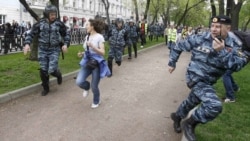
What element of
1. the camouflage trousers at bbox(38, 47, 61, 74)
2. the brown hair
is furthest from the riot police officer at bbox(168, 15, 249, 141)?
the camouflage trousers at bbox(38, 47, 61, 74)

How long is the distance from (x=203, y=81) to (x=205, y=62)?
247 mm

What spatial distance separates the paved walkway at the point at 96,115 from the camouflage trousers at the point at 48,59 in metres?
0.61

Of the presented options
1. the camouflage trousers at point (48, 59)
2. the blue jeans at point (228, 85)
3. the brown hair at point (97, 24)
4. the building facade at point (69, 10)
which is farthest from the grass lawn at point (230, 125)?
the building facade at point (69, 10)

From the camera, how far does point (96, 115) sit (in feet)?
19.4

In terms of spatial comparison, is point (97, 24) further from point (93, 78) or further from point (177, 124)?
point (177, 124)

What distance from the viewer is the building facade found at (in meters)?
36.4

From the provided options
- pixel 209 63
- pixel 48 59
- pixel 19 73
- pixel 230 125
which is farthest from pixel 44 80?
pixel 209 63

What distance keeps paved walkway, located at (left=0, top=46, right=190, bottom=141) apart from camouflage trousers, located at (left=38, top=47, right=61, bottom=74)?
607mm

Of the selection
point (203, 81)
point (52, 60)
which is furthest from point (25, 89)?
point (203, 81)

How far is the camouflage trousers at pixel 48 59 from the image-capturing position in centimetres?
701

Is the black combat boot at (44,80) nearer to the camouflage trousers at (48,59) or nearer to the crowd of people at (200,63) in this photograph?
the camouflage trousers at (48,59)

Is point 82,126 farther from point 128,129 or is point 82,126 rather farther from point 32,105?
point 32,105

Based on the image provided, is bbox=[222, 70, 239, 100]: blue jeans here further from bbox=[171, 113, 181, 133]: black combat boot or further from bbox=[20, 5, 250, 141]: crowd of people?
bbox=[171, 113, 181, 133]: black combat boot

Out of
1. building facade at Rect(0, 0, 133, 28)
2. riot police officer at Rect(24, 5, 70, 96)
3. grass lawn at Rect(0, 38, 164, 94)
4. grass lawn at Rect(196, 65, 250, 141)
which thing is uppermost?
building facade at Rect(0, 0, 133, 28)
